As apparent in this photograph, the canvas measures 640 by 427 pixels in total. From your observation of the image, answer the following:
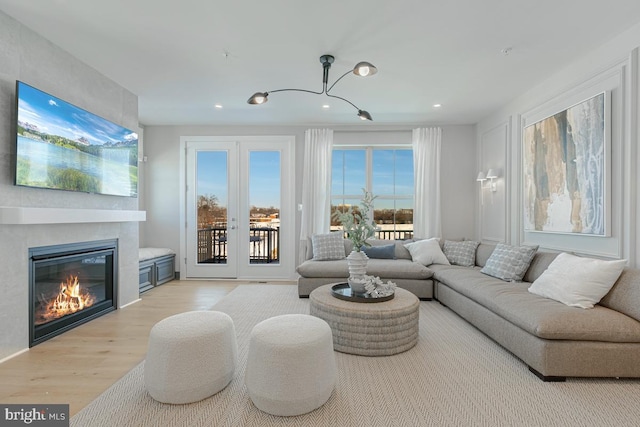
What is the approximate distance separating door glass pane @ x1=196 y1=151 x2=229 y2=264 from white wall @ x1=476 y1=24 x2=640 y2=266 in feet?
14.5

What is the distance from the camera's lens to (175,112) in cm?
477

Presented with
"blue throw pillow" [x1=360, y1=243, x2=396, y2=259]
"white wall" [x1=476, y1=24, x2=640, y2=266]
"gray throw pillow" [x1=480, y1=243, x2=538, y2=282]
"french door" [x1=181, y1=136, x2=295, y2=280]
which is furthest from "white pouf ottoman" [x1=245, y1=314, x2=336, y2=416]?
"french door" [x1=181, y1=136, x2=295, y2=280]

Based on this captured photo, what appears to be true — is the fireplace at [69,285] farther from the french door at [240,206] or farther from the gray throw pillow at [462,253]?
the gray throw pillow at [462,253]

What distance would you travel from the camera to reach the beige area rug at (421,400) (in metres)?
1.73

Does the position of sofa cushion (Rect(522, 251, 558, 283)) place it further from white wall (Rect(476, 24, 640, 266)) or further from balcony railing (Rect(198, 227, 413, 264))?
balcony railing (Rect(198, 227, 413, 264))

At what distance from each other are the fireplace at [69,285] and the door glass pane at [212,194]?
5.96 feet

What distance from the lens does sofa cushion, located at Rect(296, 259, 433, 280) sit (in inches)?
164

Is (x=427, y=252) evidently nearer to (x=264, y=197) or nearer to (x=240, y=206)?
(x=264, y=197)

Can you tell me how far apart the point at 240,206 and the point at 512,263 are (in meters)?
4.10

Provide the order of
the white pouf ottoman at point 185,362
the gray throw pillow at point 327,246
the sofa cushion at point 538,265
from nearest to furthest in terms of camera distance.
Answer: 1. the white pouf ottoman at point 185,362
2. the sofa cushion at point 538,265
3. the gray throw pillow at point 327,246

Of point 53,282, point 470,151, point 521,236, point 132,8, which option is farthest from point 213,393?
point 470,151

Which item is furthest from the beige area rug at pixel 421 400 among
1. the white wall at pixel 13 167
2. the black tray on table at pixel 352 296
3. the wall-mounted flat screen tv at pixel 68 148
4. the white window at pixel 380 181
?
the white window at pixel 380 181

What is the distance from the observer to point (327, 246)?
4.74 meters

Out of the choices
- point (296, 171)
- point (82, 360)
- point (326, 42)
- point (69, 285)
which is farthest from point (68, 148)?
point (296, 171)
